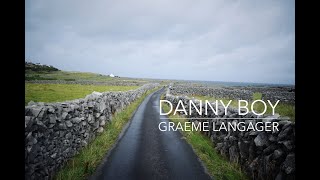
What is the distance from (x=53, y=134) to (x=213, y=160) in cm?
457

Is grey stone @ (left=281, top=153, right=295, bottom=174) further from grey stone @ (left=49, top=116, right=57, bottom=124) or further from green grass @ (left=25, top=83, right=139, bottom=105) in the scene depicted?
green grass @ (left=25, top=83, right=139, bottom=105)

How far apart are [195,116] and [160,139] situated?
11.8ft

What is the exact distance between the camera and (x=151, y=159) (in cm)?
715

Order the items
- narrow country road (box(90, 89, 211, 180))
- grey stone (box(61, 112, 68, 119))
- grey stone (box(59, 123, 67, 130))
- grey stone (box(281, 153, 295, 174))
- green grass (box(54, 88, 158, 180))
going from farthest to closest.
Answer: grey stone (box(61, 112, 68, 119)), grey stone (box(59, 123, 67, 130)), narrow country road (box(90, 89, 211, 180)), green grass (box(54, 88, 158, 180)), grey stone (box(281, 153, 295, 174))

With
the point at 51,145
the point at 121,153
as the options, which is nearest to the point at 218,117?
the point at 121,153

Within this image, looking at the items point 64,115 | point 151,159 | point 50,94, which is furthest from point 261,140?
point 50,94

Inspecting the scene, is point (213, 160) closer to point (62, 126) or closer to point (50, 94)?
point (62, 126)

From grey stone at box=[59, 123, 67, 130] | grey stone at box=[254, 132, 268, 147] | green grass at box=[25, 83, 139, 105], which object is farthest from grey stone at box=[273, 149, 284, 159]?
green grass at box=[25, 83, 139, 105]

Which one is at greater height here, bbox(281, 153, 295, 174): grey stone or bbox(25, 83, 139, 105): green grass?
bbox(25, 83, 139, 105): green grass

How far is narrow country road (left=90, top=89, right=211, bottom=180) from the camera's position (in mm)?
6092

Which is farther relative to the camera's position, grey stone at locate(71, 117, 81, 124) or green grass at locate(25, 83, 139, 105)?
green grass at locate(25, 83, 139, 105)

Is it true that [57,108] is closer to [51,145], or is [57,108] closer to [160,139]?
[51,145]

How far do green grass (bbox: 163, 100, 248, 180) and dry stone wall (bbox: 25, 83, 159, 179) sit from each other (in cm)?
390
